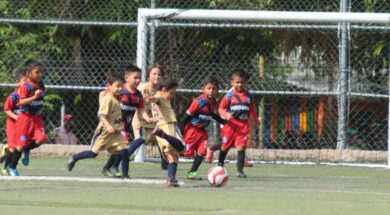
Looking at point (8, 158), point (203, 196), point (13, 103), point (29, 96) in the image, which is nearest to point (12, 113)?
point (13, 103)

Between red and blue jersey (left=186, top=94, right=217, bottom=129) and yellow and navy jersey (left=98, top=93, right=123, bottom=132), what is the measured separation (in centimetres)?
167

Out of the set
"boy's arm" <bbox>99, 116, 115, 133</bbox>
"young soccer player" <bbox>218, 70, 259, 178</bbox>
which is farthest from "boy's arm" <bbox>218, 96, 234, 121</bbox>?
"boy's arm" <bbox>99, 116, 115, 133</bbox>

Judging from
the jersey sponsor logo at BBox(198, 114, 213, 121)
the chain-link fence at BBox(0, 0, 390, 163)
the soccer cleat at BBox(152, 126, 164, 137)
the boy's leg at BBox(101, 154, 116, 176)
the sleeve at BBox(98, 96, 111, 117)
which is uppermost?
the chain-link fence at BBox(0, 0, 390, 163)

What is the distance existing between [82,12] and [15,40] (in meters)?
1.32

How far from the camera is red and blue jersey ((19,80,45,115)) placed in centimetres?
1027

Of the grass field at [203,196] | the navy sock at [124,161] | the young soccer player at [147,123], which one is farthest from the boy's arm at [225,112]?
the navy sock at [124,161]

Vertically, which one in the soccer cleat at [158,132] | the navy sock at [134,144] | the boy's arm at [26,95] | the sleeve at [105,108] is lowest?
the navy sock at [134,144]

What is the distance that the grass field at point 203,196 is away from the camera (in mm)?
6395

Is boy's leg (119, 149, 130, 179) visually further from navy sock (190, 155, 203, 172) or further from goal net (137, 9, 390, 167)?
goal net (137, 9, 390, 167)

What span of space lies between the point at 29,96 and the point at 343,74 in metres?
6.11

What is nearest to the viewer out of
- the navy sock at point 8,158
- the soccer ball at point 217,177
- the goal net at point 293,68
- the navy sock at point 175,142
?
the soccer ball at point 217,177

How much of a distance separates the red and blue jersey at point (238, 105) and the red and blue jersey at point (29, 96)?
Answer: 2497 millimetres

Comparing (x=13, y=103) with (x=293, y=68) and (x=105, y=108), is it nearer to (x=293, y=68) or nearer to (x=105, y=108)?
(x=105, y=108)

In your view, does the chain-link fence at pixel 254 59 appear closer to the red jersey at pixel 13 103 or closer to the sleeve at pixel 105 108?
the red jersey at pixel 13 103
